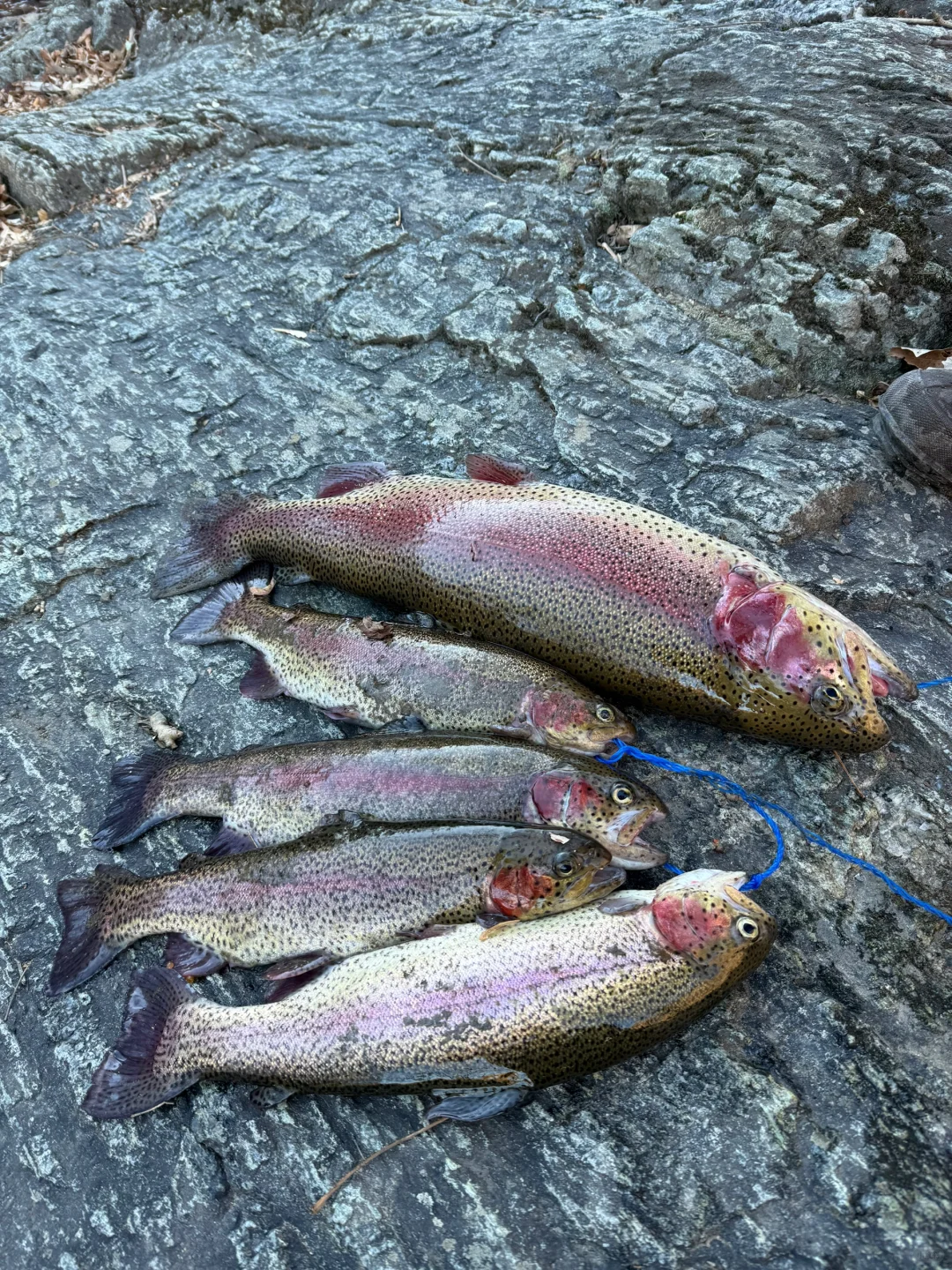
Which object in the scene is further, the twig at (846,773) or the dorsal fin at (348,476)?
the dorsal fin at (348,476)

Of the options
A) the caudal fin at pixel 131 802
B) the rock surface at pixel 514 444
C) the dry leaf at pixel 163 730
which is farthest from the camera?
the dry leaf at pixel 163 730

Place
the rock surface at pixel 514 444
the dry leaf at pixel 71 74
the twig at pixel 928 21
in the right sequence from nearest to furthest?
the rock surface at pixel 514 444 < the twig at pixel 928 21 < the dry leaf at pixel 71 74

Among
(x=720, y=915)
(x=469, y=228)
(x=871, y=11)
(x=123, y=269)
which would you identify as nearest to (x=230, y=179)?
(x=123, y=269)

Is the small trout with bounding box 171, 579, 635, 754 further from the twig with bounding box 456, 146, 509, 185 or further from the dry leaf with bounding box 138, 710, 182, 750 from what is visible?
the twig with bounding box 456, 146, 509, 185

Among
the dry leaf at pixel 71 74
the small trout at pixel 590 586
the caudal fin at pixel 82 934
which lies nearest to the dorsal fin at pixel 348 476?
the small trout at pixel 590 586

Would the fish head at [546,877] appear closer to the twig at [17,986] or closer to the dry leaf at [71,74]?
the twig at [17,986]

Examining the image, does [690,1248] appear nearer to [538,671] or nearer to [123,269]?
[538,671]
